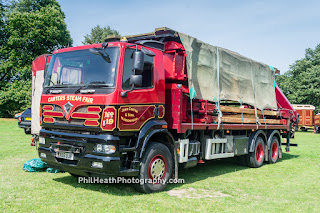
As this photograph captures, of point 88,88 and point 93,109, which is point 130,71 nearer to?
point 88,88

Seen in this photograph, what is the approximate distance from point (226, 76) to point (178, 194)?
13.5ft

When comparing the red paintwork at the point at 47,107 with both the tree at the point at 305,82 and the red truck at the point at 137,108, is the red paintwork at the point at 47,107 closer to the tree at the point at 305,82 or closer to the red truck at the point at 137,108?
the red truck at the point at 137,108

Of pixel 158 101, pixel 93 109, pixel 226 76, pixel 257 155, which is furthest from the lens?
pixel 257 155

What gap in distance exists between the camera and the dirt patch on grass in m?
6.20

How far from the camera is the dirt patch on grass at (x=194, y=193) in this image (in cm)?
620

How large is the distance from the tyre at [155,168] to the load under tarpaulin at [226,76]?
1768 millimetres

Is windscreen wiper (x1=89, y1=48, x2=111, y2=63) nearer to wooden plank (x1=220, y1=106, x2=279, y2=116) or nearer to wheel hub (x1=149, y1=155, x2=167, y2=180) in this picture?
wheel hub (x1=149, y1=155, x2=167, y2=180)

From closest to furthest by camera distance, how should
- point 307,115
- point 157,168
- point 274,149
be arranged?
point 157,168
point 274,149
point 307,115

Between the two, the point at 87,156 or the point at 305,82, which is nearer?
the point at 87,156

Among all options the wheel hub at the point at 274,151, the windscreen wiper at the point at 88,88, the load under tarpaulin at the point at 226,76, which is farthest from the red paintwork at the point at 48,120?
the wheel hub at the point at 274,151

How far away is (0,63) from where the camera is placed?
107 ft

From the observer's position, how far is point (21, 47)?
109 feet

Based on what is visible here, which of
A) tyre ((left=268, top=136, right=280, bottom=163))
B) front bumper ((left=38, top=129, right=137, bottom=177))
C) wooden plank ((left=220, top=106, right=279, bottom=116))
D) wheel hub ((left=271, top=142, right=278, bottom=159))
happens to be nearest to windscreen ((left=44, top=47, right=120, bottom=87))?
front bumper ((left=38, top=129, right=137, bottom=177))

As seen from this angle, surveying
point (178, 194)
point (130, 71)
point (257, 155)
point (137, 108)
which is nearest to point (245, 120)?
point (257, 155)
